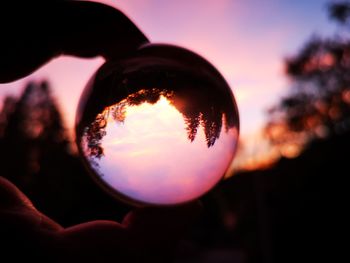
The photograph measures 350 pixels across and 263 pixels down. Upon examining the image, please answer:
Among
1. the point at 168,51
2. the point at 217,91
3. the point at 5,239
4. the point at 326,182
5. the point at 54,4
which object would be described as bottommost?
the point at 326,182

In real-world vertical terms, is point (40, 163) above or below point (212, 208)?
above

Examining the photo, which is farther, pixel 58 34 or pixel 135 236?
pixel 58 34

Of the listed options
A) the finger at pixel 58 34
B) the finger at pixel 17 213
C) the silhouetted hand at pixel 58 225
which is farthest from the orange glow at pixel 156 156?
the finger at pixel 58 34

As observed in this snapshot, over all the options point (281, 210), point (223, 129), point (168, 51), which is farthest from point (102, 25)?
point (281, 210)

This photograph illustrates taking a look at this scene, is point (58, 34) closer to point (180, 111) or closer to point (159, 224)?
point (180, 111)

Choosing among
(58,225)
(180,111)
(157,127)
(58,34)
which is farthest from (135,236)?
(58,34)

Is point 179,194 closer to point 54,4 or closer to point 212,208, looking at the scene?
point 54,4

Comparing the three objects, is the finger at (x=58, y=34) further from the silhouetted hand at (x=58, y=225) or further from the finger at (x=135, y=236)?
the finger at (x=135, y=236)

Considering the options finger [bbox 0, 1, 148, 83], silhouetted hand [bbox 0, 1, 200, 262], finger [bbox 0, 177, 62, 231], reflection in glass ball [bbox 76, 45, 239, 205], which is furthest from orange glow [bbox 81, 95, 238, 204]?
finger [bbox 0, 1, 148, 83]
